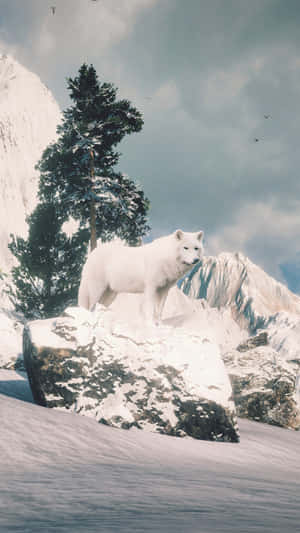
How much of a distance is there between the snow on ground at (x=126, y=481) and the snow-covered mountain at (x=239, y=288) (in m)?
28.6

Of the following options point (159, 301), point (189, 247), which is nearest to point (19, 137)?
point (159, 301)

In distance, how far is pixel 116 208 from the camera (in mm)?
12266

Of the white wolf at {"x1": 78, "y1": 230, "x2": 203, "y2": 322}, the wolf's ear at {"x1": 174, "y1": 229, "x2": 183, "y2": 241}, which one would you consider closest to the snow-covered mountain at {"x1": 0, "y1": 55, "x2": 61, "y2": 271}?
the white wolf at {"x1": 78, "y1": 230, "x2": 203, "y2": 322}

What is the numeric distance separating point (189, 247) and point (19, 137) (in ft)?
88.5

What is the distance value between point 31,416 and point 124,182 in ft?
34.4

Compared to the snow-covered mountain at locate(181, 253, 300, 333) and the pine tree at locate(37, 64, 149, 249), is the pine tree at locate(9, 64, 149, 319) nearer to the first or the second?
the pine tree at locate(37, 64, 149, 249)

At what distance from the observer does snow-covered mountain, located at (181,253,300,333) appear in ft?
105

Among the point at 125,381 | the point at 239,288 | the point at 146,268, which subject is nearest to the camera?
the point at 125,381

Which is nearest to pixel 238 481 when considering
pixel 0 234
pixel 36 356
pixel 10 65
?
pixel 36 356

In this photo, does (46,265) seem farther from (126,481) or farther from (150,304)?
(126,481)

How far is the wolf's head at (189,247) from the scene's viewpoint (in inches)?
191

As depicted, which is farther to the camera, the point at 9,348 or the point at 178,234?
the point at 9,348

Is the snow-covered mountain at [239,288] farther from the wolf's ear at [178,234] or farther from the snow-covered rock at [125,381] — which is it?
the snow-covered rock at [125,381]

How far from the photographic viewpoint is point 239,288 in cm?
3362
